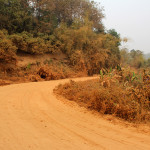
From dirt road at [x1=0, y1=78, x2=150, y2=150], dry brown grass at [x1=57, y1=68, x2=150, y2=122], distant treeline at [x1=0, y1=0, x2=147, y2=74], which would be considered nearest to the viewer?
dirt road at [x1=0, y1=78, x2=150, y2=150]

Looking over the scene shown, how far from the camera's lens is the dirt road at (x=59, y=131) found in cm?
276

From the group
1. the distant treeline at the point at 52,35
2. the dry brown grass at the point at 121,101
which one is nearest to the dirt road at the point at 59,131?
the dry brown grass at the point at 121,101

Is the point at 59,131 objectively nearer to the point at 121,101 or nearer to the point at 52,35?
the point at 121,101

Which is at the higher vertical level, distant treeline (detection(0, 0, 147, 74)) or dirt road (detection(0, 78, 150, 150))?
distant treeline (detection(0, 0, 147, 74))

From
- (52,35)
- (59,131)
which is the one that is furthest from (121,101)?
(52,35)

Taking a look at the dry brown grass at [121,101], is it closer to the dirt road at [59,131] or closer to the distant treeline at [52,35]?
the dirt road at [59,131]

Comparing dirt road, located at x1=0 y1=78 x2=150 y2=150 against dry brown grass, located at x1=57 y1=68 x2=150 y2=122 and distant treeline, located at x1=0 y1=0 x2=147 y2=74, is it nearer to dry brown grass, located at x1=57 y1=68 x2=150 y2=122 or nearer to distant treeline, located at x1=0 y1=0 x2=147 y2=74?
dry brown grass, located at x1=57 y1=68 x2=150 y2=122

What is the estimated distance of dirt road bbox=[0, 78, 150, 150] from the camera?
276 centimetres

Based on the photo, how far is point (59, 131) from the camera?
3.29 metres

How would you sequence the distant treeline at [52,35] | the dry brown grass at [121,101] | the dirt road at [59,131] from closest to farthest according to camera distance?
the dirt road at [59,131] → the dry brown grass at [121,101] → the distant treeline at [52,35]

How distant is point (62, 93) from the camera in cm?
663

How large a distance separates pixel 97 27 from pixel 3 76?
1688 cm

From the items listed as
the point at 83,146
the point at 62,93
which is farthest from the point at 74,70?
the point at 83,146

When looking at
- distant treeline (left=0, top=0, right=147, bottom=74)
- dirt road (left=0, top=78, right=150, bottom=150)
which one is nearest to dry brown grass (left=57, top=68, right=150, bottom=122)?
dirt road (left=0, top=78, right=150, bottom=150)
